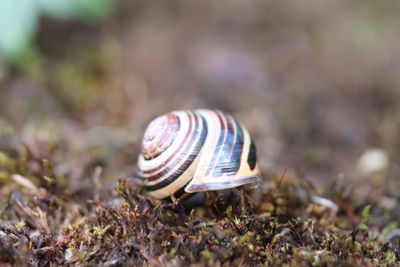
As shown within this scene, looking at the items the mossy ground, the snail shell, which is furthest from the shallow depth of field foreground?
the snail shell

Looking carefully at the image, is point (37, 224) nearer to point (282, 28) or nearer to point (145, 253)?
point (145, 253)

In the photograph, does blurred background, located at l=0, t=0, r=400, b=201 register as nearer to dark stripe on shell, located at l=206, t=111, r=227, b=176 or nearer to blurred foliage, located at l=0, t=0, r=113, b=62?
blurred foliage, located at l=0, t=0, r=113, b=62

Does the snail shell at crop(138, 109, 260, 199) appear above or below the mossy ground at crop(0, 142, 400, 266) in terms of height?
above

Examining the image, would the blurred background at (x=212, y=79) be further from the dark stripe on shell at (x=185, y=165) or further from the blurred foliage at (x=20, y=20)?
the dark stripe on shell at (x=185, y=165)

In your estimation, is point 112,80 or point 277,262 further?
point 112,80

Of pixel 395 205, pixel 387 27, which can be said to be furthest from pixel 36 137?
pixel 387 27

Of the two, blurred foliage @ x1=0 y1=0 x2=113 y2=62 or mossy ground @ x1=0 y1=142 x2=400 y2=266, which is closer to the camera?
mossy ground @ x1=0 y1=142 x2=400 y2=266

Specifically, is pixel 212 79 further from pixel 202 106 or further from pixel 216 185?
pixel 216 185
